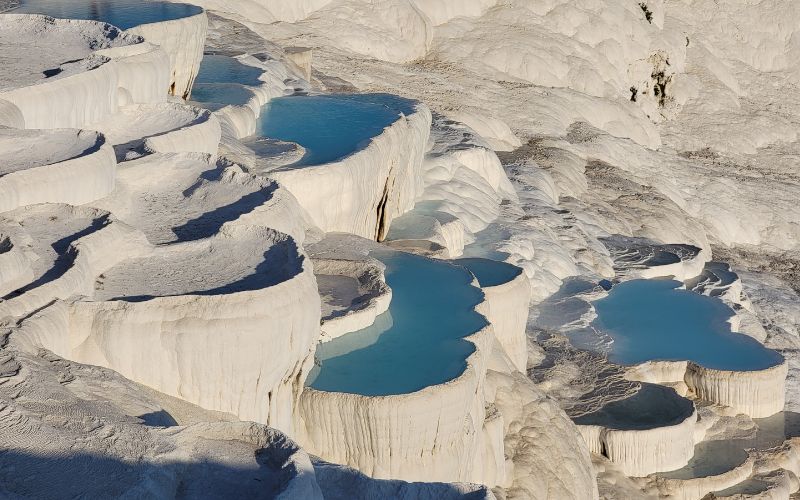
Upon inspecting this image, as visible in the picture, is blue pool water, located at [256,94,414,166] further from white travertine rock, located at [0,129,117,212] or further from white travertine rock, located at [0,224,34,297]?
white travertine rock, located at [0,224,34,297]

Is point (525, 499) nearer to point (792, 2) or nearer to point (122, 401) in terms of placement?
point (122, 401)

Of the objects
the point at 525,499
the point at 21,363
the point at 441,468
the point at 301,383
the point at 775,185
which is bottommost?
the point at 775,185

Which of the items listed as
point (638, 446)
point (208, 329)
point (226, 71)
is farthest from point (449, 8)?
point (208, 329)

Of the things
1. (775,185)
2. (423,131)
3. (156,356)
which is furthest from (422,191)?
(775,185)

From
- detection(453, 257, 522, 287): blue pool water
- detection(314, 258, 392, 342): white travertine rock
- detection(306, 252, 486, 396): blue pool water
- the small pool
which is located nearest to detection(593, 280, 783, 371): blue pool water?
the small pool

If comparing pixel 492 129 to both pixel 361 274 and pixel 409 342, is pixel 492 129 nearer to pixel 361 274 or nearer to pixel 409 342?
pixel 361 274

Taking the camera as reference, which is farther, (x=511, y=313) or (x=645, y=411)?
(x=645, y=411)
